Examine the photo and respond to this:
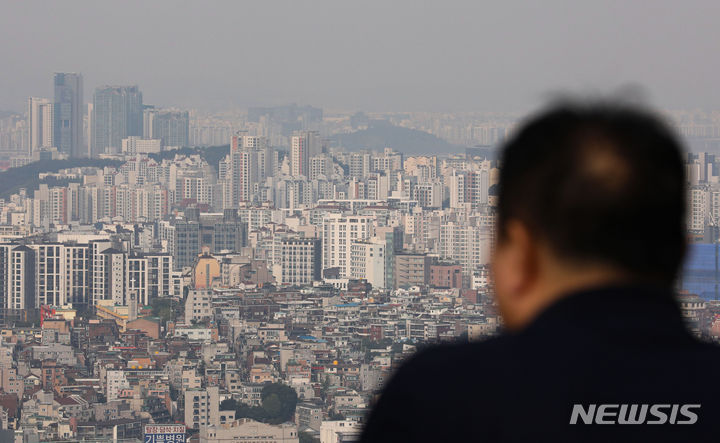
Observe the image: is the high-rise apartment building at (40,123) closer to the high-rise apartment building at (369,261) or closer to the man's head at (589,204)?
the high-rise apartment building at (369,261)

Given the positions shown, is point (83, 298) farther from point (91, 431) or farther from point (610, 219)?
point (610, 219)

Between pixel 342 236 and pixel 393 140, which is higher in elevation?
pixel 393 140

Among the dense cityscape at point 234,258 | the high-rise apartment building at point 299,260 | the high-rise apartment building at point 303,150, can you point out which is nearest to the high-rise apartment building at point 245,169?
the dense cityscape at point 234,258

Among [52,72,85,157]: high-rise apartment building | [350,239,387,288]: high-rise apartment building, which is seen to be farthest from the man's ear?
[52,72,85,157]: high-rise apartment building

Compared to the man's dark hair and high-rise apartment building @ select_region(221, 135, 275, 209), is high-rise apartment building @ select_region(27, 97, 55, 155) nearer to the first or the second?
high-rise apartment building @ select_region(221, 135, 275, 209)

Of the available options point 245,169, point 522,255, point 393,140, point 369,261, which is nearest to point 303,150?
point 245,169

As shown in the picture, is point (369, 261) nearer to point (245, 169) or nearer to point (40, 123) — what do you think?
point (245, 169)
